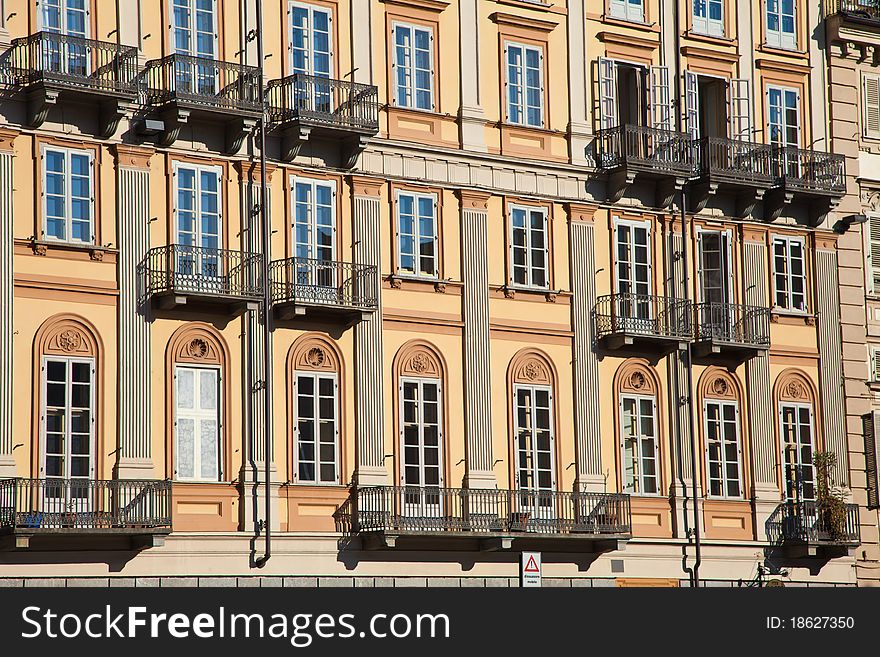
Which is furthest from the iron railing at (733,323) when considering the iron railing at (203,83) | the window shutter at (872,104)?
the iron railing at (203,83)

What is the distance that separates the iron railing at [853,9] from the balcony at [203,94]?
17559mm

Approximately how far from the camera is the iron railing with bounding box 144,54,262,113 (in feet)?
139

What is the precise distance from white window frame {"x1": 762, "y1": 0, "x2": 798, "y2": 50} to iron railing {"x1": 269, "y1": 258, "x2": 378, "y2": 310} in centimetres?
1420

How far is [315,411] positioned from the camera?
4388 cm

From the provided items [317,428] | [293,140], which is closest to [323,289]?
[317,428]

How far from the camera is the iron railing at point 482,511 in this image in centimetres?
4359

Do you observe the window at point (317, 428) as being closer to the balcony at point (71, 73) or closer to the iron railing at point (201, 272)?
the iron railing at point (201, 272)

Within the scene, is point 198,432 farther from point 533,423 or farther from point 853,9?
point 853,9

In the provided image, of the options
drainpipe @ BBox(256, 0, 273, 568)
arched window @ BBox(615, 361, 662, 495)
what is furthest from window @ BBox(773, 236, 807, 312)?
drainpipe @ BBox(256, 0, 273, 568)

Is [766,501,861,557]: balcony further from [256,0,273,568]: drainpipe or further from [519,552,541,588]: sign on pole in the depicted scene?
[256,0,273,568]: drainpipe

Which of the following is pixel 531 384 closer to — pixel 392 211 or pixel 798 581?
pixel 392 211

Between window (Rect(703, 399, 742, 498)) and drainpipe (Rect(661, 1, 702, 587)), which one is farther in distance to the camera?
window (Rect(703, 399, 742, 498))

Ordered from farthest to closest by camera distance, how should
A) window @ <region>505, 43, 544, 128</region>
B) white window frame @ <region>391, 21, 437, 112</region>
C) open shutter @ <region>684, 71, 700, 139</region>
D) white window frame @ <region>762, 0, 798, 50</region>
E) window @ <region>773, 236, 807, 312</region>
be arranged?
white window frame @ <region>762, 0, 798, 50</region>, window @ <region>773, 236, 807, 312</region>, open shutter @ <region>684, 71, 700, 139</region>, window @ <region>505, 43, 544, 128</region>, white window frame @ <region>391, 21, 437, 112</region>

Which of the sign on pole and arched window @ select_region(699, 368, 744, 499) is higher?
arched window @ select_region(699, 368, 744, 499)
